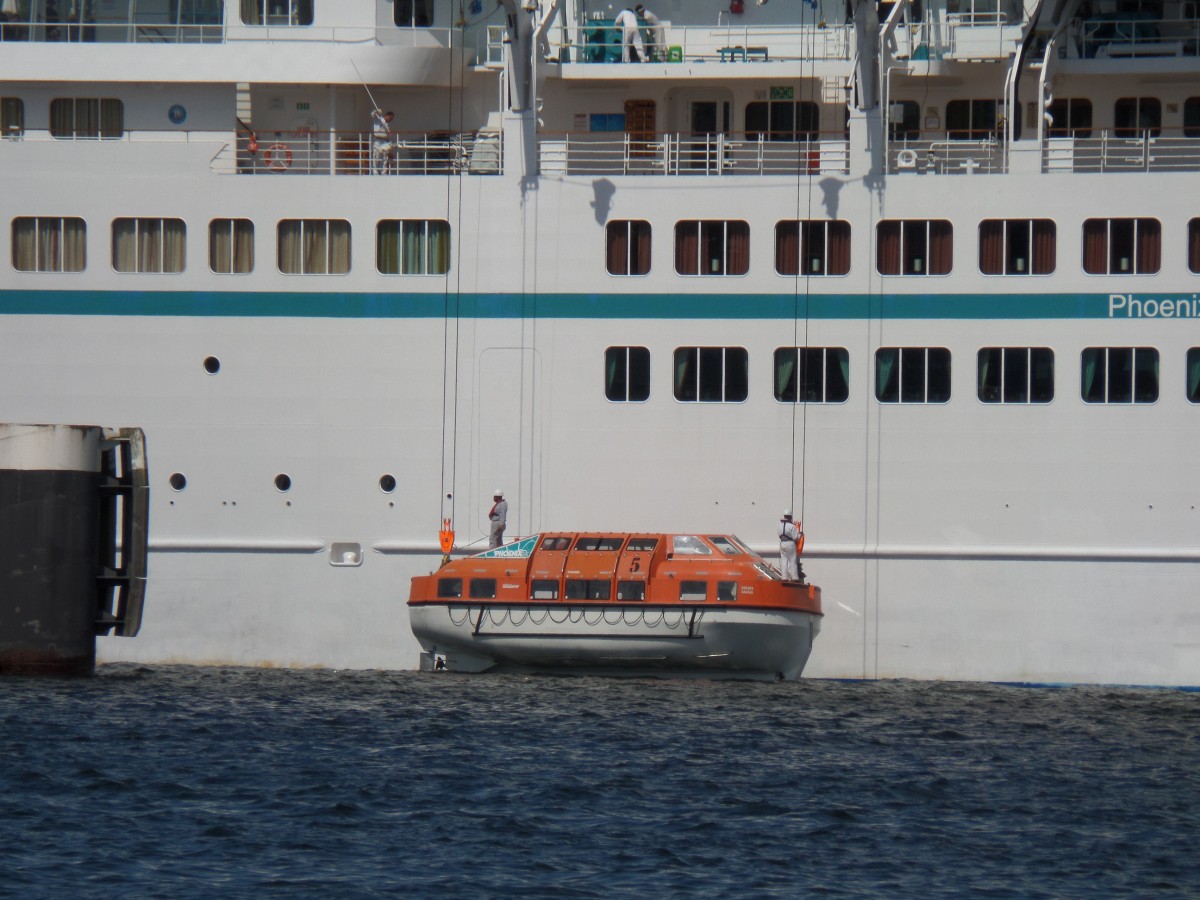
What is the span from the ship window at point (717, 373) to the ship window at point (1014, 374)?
9.36 ft

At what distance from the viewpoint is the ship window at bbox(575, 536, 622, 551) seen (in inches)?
862

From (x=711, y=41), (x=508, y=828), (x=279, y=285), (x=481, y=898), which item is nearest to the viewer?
(x=481, y=898)

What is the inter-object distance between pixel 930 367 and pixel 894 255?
56.1 inches

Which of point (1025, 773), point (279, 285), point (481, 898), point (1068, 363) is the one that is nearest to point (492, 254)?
point (279, 285)

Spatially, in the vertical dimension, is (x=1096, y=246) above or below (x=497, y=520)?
above

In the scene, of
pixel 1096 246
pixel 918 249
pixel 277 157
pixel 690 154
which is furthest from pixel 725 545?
pixel 277 157

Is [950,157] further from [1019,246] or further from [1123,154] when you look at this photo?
[1123,154]

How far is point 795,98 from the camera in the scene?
2442cm

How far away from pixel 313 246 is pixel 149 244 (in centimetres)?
208

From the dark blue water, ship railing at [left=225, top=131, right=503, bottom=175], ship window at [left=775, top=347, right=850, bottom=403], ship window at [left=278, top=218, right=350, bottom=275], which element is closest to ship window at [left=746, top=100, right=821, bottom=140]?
ship window at [left=775, top=347, right=850, bottom=403]

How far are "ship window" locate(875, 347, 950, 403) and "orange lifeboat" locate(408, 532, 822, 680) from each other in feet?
8.40

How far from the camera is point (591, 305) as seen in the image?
75.5ft

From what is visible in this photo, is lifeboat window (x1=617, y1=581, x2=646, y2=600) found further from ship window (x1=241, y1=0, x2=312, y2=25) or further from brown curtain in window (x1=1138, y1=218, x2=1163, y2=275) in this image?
ship window (x1=241, y1=0, x2=312, y2=25)

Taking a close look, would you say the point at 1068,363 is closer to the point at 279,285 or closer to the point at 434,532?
the point at 434,532
